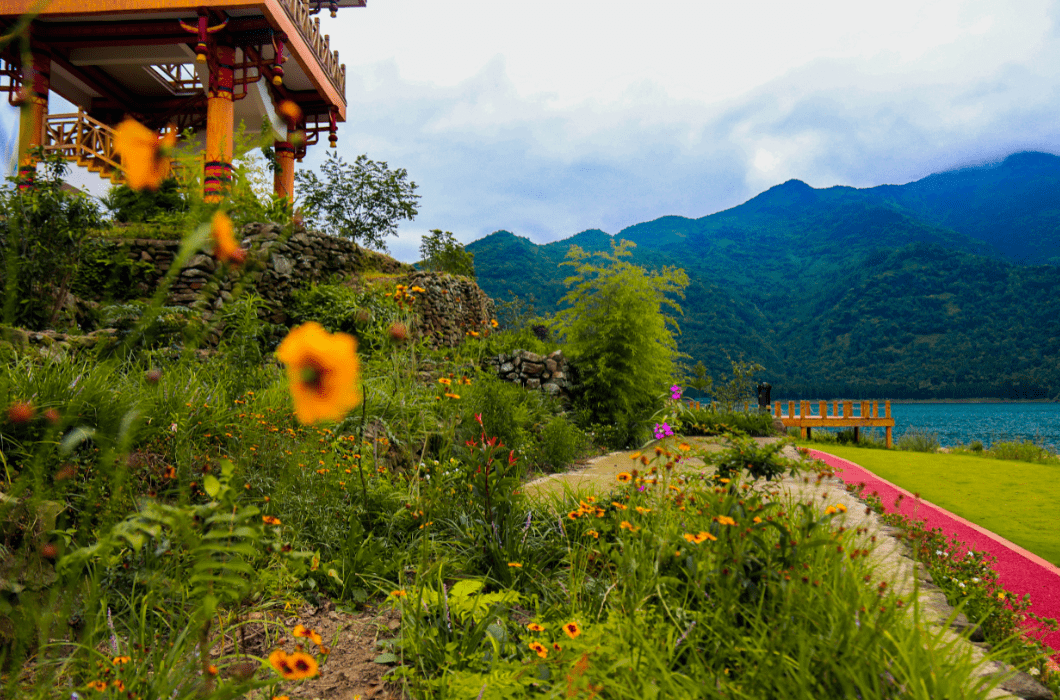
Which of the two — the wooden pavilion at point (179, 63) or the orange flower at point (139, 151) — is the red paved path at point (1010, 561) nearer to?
the orange flower at point (139, 151)

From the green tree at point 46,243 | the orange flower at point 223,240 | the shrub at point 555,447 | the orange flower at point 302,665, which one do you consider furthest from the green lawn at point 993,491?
the green tree at point 46,243

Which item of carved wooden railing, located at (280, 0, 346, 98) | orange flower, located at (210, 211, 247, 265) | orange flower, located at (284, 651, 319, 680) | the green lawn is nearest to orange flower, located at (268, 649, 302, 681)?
orange flower, located at (284, 651, 319, 680)

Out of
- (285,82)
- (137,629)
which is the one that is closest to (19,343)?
(137,629)

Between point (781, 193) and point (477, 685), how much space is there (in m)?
98.1

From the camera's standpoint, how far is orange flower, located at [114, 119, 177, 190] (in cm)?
66

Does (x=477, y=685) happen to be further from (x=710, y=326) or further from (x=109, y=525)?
(x=710, y=326)

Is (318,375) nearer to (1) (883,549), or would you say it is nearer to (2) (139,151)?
(2) (139,151)

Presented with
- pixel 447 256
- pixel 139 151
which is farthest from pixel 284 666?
A: pixel 447 256

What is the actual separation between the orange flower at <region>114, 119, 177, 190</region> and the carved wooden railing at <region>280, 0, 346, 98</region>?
10796mm

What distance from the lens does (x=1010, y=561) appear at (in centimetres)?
314

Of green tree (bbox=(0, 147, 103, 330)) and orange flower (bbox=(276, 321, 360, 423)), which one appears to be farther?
green tree (bbox=(0, 147, 103, 330))

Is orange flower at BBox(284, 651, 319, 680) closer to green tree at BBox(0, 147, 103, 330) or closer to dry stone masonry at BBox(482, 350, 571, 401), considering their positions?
green tree at BBox(0, 147, 103, 330)

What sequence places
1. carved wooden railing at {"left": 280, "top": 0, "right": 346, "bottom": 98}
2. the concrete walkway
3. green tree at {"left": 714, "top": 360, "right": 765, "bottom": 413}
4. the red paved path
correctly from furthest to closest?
1. green tree at {"left": 714, "top": 360, "right": 765, "bottom": 413}
2. carved wooden railing at {"left": 280, "top": 0, "right": 346, "bottom": 98}
3. the red paved path
4. the concrete walkway

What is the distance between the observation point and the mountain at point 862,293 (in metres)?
30.6
